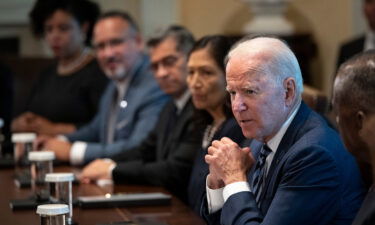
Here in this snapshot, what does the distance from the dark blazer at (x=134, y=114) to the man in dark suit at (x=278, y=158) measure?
179cm

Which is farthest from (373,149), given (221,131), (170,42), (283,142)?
(170,42)

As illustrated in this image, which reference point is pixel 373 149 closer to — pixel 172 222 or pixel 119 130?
pixel 172 222

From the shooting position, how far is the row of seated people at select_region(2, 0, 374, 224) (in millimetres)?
2623

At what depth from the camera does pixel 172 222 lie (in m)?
2.74

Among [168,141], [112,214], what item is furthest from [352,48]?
[112,214]

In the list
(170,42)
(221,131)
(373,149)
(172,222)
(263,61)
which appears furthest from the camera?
(170,42)

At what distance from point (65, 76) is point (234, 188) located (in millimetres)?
3060

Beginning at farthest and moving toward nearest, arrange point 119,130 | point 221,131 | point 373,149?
point 119,130, point 221,131, point 373,149

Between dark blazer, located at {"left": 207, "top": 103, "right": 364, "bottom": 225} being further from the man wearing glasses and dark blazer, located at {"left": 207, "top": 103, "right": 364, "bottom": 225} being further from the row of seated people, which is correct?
the man wearing glasses

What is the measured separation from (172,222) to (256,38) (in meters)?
0.64

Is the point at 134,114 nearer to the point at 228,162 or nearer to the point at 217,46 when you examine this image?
the point at 217,46

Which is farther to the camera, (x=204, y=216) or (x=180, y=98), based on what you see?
(x=180, y=98)

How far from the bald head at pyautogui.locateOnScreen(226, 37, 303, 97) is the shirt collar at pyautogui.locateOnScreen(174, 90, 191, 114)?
140 cm

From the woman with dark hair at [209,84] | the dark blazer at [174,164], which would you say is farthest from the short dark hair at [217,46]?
the dark blazer at [174,164]
